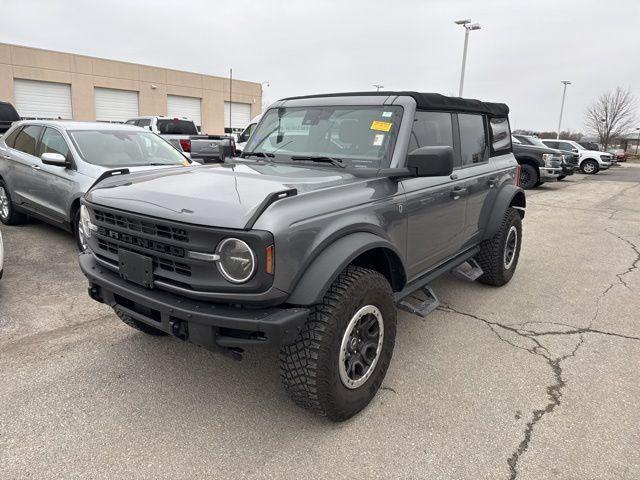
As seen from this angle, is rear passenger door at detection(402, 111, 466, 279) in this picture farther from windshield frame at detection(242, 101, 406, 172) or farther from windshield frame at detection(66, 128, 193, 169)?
windshield frame at detection(66, 128, 193, 169)

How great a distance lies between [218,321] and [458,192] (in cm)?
256

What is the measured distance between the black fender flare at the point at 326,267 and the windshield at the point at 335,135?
833 mm

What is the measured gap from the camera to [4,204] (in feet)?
24.1

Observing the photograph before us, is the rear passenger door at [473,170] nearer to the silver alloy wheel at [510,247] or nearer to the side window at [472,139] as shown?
the side window at [472,139]

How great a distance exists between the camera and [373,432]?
2.69 meters

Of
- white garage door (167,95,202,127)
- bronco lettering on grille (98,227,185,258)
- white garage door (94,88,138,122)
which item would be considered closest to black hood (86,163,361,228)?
bronco lettering on grille (98,227,185,258)

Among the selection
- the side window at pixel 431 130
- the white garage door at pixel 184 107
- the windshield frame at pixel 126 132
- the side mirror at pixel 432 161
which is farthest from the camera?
the white garage door at pixel 184 107

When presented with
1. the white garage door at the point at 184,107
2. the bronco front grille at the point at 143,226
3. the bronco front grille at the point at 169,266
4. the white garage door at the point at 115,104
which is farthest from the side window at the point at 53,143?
the white garage door at the point at 184,107

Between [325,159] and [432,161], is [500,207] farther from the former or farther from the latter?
[325,159]

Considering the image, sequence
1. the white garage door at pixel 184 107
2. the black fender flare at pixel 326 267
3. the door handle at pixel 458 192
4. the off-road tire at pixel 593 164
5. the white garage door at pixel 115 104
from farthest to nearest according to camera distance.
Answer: the white garage door at pixel 184 107 → the white garage door at pixel 115 104 → the off-road tire at pixel 593 164 → the door handle at pixel 458 192 → the black fender flare at pixel 326 267

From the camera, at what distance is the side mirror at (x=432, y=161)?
2959 mm

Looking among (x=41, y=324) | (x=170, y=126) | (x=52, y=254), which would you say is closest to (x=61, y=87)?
(x=170, y=126)

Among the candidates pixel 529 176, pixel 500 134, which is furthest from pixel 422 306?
pixel 529 176

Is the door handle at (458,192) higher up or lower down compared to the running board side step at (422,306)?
higher up
